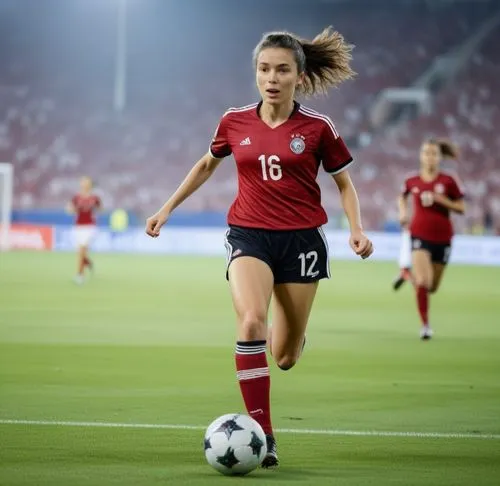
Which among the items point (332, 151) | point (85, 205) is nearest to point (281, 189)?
point (332, 151)

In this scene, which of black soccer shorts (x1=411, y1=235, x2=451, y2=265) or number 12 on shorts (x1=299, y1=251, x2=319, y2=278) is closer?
number 12 on shorts (x1=299, y1=251, x2=319, y2=278)

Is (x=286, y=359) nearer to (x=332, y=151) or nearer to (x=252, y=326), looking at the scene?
(x=252, y=326)

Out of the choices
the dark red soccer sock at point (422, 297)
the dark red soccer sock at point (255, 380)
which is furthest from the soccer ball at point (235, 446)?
the dark red soccer sock at point (422, 297)

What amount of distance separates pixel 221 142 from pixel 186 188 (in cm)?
37

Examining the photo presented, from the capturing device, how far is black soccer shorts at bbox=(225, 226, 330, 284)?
7.59m

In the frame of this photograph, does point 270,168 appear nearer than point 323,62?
Yes

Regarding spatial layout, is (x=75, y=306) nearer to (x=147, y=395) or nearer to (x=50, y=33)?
(x=147, y=395)

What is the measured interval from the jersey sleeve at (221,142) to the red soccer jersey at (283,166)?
4.2 inches

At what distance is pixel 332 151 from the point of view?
7789mm

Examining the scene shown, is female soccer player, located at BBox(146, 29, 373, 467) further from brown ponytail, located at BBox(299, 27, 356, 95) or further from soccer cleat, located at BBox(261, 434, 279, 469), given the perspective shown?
soccer cleat, located at BBox(261, 434, 279, 469)

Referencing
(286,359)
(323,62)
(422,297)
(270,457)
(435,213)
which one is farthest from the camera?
(435,213)

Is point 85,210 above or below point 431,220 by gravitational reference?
above

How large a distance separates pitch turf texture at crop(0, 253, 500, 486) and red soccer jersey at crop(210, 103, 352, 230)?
1.43 meters

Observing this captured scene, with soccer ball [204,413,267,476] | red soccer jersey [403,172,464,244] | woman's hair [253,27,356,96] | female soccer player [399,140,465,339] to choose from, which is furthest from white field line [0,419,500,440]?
red soccer jersey [403,172,464,244]
